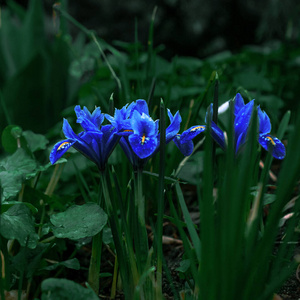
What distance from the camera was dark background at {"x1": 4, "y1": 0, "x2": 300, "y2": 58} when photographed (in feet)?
14.8

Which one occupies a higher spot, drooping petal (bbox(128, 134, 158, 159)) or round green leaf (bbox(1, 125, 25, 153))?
drooping petal (bbox(128, 134, 158, 159))

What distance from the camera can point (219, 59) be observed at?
2.84 meters

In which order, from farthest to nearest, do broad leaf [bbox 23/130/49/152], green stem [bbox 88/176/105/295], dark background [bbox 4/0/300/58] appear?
dark background [bbox 4/0/300/58]
broad leaf [bbox 23/130/49/152]
green stem [bbox 88/176/105/295]

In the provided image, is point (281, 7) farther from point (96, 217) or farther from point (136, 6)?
point (96, 217)

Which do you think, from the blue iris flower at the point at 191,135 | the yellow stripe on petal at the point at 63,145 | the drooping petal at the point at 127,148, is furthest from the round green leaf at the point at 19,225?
the blue iris flower at the point at 191,135

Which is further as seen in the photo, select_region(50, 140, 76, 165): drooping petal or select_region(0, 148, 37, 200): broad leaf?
select_region(0, 148, 37, 200): broad leaf

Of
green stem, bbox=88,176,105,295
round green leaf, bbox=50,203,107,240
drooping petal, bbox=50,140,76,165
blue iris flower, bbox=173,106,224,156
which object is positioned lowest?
green stem, bbox=88,176,105,295

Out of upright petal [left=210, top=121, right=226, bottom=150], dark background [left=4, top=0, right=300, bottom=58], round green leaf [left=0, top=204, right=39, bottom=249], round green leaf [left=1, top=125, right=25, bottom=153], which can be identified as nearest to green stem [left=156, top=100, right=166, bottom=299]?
upright petal [left=210, top=121, right=226, bottom=150]

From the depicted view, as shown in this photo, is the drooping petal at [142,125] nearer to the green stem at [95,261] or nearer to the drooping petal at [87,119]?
the drooping petal at [87,119]

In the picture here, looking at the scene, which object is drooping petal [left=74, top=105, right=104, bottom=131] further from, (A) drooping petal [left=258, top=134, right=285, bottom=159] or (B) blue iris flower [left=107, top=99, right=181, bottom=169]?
(A) drooping petal [left=258, top=134, right=285, bottom=159]

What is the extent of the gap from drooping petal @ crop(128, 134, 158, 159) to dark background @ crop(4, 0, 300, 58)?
3.74 m

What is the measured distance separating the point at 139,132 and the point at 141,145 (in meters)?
0.03

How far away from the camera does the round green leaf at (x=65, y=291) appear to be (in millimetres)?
860

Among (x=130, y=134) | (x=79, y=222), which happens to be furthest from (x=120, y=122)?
(x=79, y=222)
